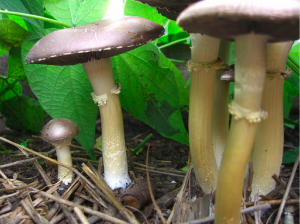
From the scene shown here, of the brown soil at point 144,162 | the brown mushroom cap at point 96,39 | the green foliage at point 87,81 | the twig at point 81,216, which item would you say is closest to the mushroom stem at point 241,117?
the brown soil at point 144,162

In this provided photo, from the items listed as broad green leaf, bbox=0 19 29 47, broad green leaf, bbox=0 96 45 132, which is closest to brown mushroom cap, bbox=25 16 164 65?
broad green leaf, bbox=0 19 29 47

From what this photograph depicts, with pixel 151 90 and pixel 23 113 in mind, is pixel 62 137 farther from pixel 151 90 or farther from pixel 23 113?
pixel 23 113

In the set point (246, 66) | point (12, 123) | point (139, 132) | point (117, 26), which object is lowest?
point (139, 132)

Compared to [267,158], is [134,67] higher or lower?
higher

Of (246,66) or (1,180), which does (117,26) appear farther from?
(1,180)

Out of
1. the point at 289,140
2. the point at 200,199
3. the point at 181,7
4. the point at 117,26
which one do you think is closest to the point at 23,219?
the point at 200,199

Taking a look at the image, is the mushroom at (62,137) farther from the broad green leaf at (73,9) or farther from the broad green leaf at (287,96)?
the broad green leaf at (287,96)

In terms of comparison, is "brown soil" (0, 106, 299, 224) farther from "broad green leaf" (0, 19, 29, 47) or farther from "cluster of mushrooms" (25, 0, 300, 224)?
"broad green leaf" (0, 19, 29, 47)
